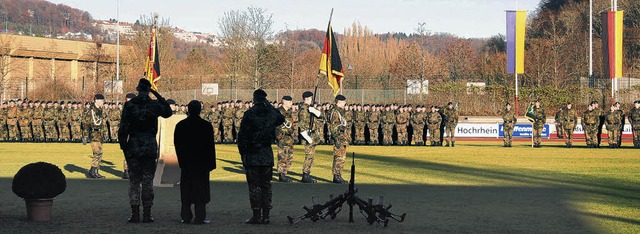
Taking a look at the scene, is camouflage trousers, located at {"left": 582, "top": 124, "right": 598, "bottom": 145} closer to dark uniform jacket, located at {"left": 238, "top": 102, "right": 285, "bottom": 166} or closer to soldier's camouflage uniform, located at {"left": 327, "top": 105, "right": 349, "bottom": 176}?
soldier's camouflage uniform, located at {"left": 327, "top": 105, "right": 349, "bottom": 176}

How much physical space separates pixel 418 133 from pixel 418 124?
493 mm

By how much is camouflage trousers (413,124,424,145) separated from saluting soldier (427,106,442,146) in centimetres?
53

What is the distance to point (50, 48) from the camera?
88062 mm

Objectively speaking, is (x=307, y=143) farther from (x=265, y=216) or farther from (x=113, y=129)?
(x=113, y=129)

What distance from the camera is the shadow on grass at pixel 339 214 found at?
12328mm

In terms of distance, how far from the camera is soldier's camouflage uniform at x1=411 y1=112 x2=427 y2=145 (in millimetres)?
38969

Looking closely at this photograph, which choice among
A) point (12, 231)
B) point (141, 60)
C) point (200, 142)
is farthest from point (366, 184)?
point (141, 60)

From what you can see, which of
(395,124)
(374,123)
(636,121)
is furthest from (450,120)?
(636,121)

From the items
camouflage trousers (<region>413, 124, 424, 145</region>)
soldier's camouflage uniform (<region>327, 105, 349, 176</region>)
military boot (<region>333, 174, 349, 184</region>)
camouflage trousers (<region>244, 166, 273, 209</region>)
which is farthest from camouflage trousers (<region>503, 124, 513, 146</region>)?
camouflage trousers (<region>244, 166, 273, 209</region>)

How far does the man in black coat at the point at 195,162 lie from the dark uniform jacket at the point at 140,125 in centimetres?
39

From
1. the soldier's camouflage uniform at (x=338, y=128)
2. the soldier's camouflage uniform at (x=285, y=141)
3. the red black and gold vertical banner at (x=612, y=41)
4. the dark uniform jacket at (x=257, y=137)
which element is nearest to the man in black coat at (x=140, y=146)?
the dark uniform jacket at (x=257, y=137)

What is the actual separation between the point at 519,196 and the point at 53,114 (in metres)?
28.8

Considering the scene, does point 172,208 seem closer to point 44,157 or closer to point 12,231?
point 12,231

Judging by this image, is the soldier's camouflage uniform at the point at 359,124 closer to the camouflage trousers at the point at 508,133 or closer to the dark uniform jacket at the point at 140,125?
the camouflage trousers at the point at 508,133
